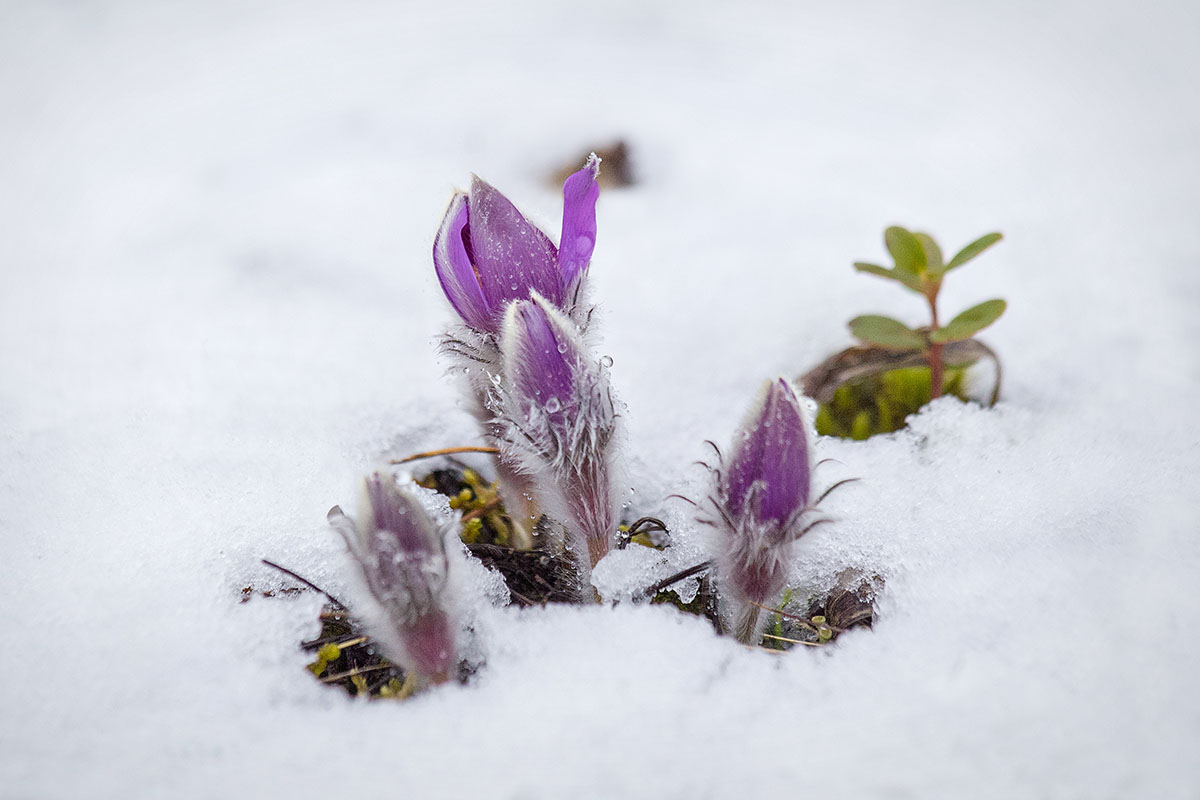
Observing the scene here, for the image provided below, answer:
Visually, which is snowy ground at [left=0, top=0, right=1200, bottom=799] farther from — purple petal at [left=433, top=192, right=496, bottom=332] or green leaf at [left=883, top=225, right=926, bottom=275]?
green leaf at [left=883, top=225, right=926, bottom=275]

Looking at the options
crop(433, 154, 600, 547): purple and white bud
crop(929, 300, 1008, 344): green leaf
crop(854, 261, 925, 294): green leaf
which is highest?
crop(433, 154, 600, 547): purple and white bud

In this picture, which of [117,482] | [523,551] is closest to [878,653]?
[523,551]

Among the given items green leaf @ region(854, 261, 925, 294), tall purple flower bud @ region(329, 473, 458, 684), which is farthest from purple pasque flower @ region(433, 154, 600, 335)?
green leaf @ region(854, 261, 925, 294)

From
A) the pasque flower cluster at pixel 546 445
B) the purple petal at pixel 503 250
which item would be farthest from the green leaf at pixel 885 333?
the purple petal at pixel 503 250

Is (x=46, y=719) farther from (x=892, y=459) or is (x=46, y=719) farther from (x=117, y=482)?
(x=892, y=459)

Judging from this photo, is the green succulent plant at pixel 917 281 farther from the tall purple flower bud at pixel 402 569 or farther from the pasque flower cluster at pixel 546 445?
the tall purple flower bud at pixel 402 569

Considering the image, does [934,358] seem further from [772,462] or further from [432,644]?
[432,644]

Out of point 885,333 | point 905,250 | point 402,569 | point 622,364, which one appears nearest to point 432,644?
point 402,569
